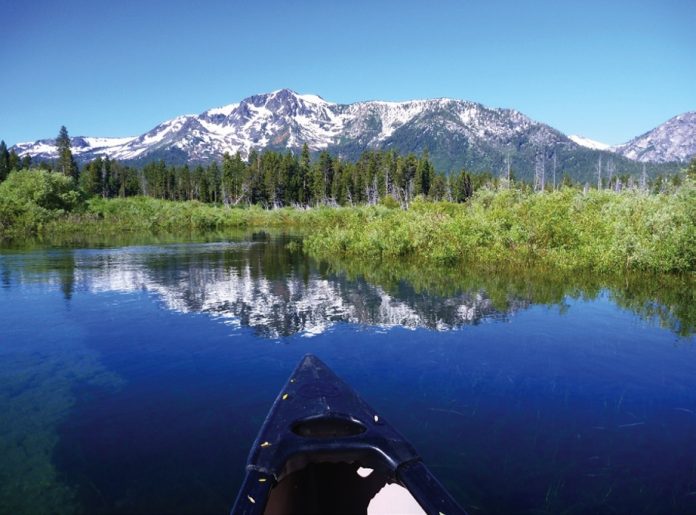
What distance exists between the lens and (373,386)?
9.28 metres

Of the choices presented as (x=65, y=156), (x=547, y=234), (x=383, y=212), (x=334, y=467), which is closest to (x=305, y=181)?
(x=65, y=156)

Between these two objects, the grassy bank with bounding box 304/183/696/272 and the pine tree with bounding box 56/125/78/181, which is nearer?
the grassy bank with bounding box 304/183/696/272

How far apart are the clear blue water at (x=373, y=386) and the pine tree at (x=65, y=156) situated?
91.5 meters

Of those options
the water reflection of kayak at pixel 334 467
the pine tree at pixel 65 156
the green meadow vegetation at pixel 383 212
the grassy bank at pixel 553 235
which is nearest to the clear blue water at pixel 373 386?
the water reflection of kayak at pixel 334 467

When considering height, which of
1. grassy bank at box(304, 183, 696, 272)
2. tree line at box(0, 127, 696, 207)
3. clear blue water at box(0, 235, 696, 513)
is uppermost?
tree line at box(0, 127, 696, 207)

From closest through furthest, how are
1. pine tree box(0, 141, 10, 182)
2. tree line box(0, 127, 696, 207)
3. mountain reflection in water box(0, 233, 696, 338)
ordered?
mountain reflection in water box(0, 233, 696, 338)
pine tree box(0, 141, 10, 182)
tree line box(0, 127, 696, 207)

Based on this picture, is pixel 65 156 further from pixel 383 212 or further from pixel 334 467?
pixel 334 467

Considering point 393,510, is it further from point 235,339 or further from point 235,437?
point 235,339

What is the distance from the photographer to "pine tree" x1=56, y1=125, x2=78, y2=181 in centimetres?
9525

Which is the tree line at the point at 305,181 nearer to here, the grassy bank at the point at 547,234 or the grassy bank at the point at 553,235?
the grassy bank at the point at 547,234

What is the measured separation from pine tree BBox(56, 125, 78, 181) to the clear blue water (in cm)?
9145

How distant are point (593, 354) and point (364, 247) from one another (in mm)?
18164

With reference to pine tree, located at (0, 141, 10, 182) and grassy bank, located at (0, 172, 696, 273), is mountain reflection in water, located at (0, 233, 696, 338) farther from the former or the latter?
pine tree, located at (0, 141, 10, 182)

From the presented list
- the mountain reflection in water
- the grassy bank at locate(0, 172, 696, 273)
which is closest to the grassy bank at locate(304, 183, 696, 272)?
the grassy bank at locate(0, 172, 696, 273)
